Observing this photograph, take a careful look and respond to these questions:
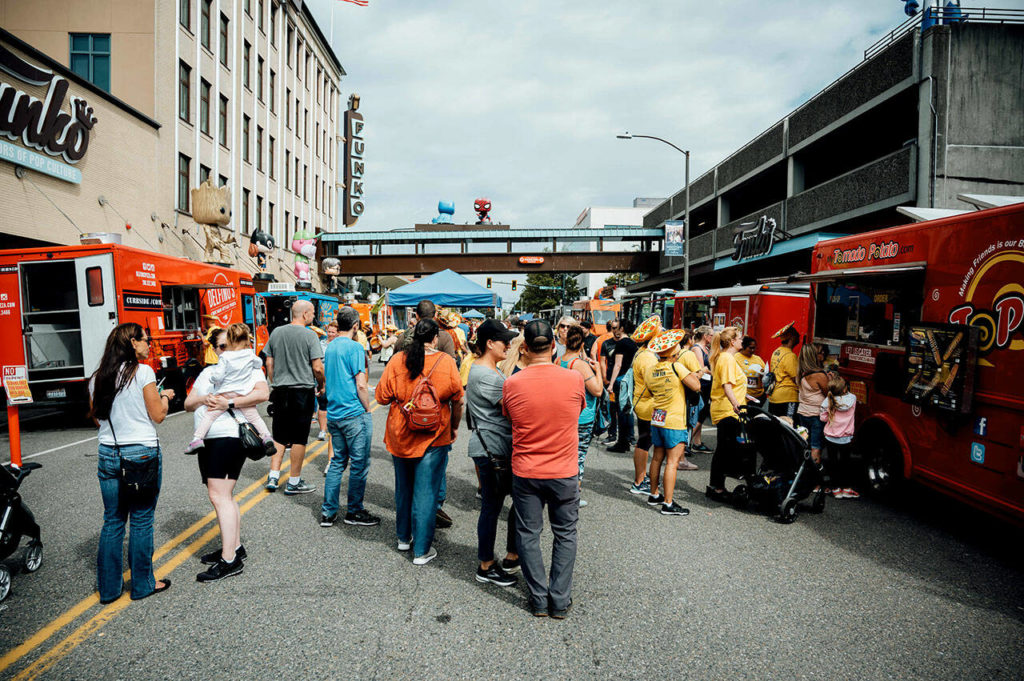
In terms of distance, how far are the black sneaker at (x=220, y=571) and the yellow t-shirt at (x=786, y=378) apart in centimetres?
630

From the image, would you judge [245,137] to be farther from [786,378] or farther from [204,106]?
[786,378]

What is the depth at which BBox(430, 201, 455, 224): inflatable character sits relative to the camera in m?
59.0

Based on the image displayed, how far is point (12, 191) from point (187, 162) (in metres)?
9.51

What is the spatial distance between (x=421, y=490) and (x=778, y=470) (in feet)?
11.7

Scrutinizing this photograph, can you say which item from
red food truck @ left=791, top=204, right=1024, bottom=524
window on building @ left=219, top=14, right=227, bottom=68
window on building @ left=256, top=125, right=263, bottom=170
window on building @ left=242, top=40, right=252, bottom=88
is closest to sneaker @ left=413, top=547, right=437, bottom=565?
red food truck @ left=791, top=204, right=1024, bottom=524

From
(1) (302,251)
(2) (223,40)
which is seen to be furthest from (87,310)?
(1) (302,251)

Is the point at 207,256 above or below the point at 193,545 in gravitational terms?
above

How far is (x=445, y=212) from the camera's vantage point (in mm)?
59375

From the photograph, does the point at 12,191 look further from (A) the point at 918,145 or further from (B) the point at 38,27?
(A) the point at 918,145

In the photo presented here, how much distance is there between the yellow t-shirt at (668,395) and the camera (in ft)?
18.7

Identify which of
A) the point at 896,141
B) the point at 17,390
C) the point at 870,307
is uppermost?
the point at 896,141

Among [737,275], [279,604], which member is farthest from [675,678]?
[737,275]

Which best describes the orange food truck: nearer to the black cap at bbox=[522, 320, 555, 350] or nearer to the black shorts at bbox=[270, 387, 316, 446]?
the black shorts at bbox=[270, 387, 316, 446]

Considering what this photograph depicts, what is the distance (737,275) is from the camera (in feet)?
98.5
